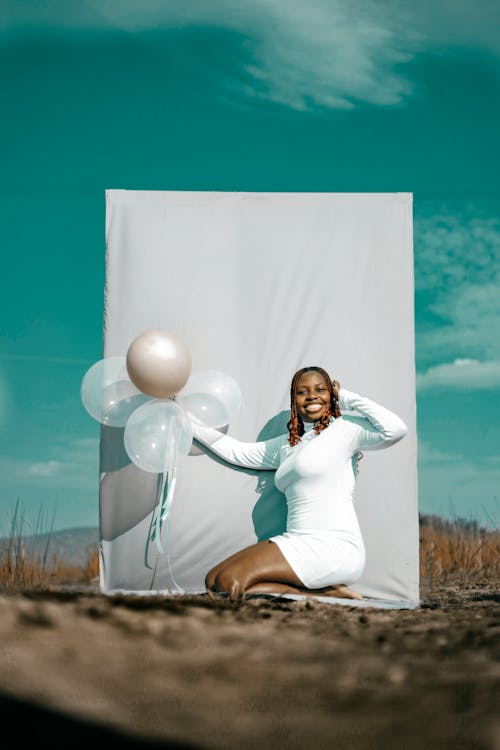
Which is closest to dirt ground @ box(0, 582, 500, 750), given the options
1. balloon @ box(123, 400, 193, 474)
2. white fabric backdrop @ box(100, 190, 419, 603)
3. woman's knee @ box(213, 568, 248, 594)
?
woman's knee @ box(213, 568, 248, 594)

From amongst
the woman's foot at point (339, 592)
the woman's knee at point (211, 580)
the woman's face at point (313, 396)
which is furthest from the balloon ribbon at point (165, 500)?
the woman's foot at point (339, 592)

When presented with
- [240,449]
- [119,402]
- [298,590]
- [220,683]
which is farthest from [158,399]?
[220,683]

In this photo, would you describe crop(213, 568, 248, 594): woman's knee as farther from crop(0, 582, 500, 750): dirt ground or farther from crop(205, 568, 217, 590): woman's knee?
crop(0, 582, 500, 750): dirt ground

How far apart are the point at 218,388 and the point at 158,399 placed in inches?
13.9

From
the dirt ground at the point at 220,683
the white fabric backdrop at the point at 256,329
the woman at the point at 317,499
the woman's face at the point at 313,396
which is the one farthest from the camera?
the white fabric backdrop at the point at 256,329

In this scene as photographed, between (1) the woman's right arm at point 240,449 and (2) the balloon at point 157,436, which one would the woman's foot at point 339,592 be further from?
(2) the balloon at point 157,436

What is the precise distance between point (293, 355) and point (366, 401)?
75cm

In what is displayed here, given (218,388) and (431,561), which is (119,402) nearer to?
(218,388)

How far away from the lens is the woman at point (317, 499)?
4.00 metres

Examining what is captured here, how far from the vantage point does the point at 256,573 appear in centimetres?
394

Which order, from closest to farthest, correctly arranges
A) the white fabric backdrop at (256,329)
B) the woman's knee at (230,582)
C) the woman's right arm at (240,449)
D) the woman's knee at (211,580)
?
the woman's knee at (230,582) < the woman's knee at (211,580) < the woman's right arm at (240,449) < the white fabric backdrop at (256,329)

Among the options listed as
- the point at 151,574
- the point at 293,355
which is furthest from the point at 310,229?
the point at 151,574

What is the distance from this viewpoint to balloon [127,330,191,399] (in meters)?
4.18

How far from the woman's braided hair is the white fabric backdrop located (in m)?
0.33
